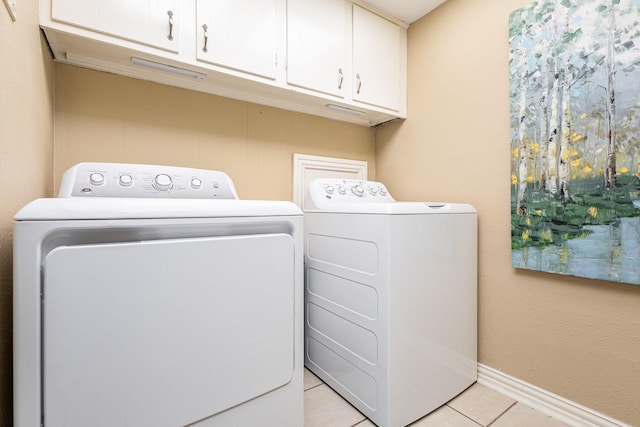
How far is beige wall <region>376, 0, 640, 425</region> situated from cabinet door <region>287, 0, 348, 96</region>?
2.04 ft

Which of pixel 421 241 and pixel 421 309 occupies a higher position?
pixel 421 241

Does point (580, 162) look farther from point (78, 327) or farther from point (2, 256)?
point (2, 256)

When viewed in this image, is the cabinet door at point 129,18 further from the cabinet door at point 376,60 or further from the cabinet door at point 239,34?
the cabinet door at point 376,60

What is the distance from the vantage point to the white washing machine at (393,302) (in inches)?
49.5

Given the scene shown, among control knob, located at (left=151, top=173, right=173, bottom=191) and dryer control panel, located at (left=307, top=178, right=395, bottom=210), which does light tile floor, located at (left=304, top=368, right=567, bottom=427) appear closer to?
dryer control panel, located at (left=307, top=178, right=395, bottom=210)

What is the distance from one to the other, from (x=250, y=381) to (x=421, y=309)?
82 cm

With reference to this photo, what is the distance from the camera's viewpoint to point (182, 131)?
1.67 meters

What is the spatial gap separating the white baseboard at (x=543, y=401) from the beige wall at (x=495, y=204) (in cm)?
3

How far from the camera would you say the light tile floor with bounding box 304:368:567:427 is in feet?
4.34

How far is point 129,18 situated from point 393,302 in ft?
5.43

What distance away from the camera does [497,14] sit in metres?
1.60

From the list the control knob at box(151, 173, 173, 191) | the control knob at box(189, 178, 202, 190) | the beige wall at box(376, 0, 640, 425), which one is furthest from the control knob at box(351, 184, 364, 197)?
the control knob at box(151, 173, 173, 191)

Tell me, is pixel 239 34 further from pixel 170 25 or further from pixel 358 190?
pixel 358 190

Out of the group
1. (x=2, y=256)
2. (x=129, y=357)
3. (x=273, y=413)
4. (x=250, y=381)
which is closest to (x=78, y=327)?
(x=129, y=357)
